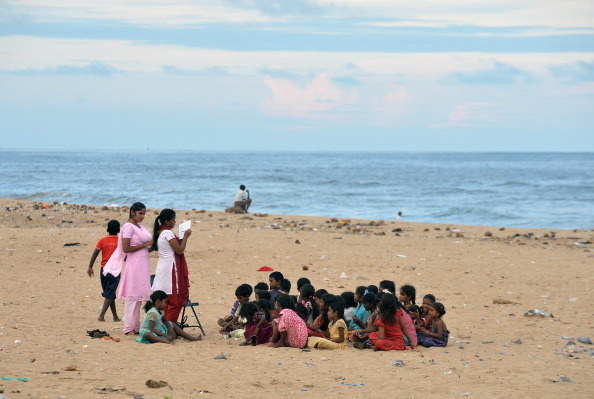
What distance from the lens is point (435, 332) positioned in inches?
333

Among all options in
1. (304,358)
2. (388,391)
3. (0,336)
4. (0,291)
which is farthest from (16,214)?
(388,391)

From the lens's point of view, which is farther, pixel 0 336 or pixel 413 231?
pixel 413 231

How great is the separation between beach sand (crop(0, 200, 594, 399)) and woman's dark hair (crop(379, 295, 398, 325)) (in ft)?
1.30

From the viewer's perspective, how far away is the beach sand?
6641 mm

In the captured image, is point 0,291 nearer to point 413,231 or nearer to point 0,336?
point 0,336

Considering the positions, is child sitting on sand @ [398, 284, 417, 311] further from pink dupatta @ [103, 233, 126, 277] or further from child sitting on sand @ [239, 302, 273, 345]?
pink dupatta @ [103, 233, 126, 277]

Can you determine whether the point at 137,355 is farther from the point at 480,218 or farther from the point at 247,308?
the point at 480,218

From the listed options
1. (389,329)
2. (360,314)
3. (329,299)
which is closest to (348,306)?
(360,314)

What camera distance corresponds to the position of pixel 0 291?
35.8 ft

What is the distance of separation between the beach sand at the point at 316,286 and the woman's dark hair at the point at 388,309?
0.40 m

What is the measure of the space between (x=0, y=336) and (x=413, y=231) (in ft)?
44.7

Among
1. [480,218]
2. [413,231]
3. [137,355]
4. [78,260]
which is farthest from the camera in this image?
[480,218]

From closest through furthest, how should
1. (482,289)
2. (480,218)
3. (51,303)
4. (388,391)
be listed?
(388,391), (51,303), (482,289), (480,218)

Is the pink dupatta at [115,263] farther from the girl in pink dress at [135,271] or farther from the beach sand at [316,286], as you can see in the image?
the beach sand at [316,286]
